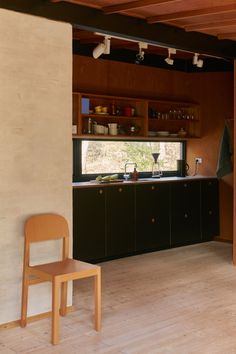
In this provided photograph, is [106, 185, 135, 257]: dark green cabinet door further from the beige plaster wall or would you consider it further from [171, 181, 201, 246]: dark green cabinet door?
the beige plaster wall

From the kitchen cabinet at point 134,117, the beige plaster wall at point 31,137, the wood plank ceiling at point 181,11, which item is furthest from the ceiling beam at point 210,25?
the kitchen cabinet at point 134,117

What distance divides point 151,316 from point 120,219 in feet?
7.31

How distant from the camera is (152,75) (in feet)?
24.0

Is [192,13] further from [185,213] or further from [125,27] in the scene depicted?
[185,213]

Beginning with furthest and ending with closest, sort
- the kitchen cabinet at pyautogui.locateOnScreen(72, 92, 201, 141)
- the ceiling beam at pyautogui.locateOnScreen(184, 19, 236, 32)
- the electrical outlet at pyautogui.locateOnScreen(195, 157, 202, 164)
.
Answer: the electrical outlet at pyautogui.locateOnScreen(195, 157, 202, 164), the kitchen cabinet at pyautogui.locateOnScreen(72, 92, 201, 141), the ceiling beam at pyautogui.locateOnScreen(184, 19, 236, 32)

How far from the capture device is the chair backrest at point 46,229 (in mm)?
3977

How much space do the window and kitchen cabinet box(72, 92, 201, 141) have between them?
0.22 metres

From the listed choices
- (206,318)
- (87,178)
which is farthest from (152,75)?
(206,318)

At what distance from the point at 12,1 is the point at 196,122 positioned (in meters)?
4.43

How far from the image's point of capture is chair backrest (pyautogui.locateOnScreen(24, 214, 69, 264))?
3977 mm

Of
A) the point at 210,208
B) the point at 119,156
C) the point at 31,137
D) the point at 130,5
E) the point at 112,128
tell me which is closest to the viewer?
the point at 31,137

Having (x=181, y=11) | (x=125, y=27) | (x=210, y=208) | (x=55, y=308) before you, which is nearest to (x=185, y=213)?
(x=210, y=208)

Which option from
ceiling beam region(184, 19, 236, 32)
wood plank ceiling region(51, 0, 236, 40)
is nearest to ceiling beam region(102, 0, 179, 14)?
wood plank ceiling region(51, 0, 236, 40)

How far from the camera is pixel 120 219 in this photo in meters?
6.41
